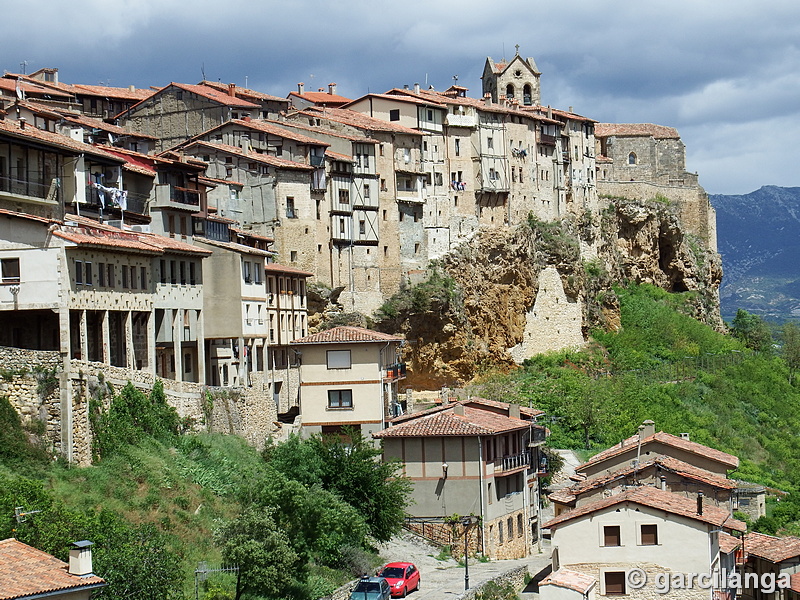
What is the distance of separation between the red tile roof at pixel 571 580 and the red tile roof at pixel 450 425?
1023 centimetres

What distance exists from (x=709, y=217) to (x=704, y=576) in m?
79.9

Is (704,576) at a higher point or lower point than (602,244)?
lower

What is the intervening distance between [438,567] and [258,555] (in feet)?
40.2

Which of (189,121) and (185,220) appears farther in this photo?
(189,121)

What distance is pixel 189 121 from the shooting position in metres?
80.9

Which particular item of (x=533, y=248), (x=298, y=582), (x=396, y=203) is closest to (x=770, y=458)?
(x=533, y=248)

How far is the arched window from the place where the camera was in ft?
372

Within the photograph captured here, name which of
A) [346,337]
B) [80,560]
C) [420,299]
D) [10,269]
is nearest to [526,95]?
[420,299]

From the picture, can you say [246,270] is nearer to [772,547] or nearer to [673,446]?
[673,446]

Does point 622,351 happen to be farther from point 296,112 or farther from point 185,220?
point 185,220

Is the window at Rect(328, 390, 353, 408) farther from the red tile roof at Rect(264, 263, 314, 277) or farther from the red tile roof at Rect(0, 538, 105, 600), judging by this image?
the red tile roof at Rect(0, 538, 105, 600)

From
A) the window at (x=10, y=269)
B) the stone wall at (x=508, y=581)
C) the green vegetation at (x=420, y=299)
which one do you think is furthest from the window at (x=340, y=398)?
the green vegetation at (x=420, y=299)

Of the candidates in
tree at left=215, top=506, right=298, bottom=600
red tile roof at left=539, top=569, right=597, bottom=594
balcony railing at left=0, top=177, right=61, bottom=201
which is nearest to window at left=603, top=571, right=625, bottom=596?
red tile roof at left=539, top=569, right=597, bottom=594

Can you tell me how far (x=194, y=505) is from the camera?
41.9 metres
